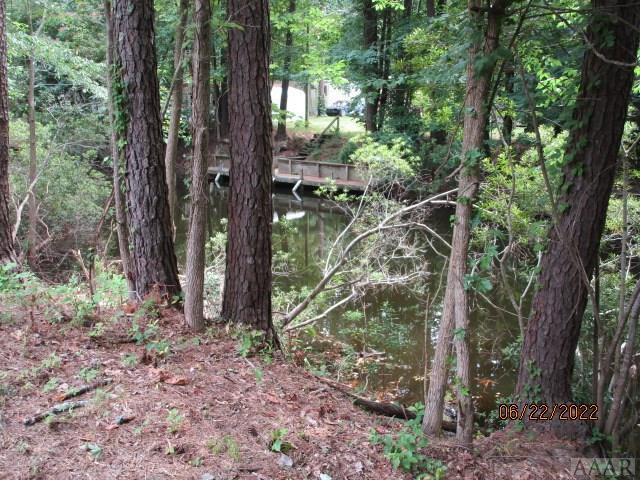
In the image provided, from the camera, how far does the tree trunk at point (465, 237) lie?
3285mm

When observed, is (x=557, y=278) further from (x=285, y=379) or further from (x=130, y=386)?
(x=130, y=386)

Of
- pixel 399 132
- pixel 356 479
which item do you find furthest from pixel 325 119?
pixel 356 479

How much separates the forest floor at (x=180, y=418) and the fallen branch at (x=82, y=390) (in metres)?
0.01

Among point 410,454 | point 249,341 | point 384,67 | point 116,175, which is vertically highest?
point 384,67

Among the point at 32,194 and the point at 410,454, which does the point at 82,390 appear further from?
the point at 32,194

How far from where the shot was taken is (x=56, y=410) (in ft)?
10.4

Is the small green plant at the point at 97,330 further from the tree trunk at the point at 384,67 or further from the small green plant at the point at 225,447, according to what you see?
the tree trunk at the point at 384,67

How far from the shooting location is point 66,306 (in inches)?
190

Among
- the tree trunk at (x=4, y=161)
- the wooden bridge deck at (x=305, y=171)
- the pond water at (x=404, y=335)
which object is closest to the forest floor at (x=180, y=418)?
the tree trunk at (x=4, y=161)

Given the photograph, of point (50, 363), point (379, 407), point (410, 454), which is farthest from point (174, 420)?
point (379, 407)

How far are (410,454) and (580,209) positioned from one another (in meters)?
2.23

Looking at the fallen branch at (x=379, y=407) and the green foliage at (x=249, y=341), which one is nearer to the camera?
the green foliage at (x=249, y=341)

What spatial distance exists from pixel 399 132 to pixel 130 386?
16987 millimetres

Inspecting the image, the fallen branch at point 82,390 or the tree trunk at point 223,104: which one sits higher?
the tree trunk at point 223,104
